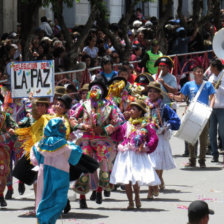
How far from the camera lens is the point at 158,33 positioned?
74.3 ft

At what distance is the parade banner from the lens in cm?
1204

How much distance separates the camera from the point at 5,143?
11523 mm

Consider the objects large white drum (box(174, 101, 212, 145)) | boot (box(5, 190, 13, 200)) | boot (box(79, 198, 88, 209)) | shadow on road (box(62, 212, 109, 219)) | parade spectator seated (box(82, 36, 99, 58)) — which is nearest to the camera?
shadow on road (box(62, 212, 109, 219))

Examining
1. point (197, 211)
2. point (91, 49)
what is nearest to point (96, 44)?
point (91, 49)

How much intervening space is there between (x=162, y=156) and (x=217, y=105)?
2996 mm

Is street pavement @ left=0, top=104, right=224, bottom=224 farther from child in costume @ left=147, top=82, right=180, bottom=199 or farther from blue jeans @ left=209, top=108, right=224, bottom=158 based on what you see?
blue jeans @ left=209, top=108, right=224, bottom=158

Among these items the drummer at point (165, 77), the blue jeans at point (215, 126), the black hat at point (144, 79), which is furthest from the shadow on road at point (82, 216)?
the blue jeans at point (215, 126)

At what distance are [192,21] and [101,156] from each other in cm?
1560

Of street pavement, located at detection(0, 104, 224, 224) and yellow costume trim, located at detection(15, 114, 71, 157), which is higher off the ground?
yellow costume trim, located at detection(15, 114, 71, 157)

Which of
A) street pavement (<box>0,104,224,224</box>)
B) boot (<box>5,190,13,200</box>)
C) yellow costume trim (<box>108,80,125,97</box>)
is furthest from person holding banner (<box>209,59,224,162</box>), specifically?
boot (<box>5,190,13,200</box>)

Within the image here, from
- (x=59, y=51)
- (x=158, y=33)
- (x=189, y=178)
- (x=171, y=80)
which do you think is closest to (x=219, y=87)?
(x=171, y=80)

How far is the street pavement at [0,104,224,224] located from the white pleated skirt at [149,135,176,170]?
388mm

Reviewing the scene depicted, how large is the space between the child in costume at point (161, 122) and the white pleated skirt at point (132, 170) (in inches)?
37.8

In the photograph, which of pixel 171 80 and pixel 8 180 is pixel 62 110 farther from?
pixel 171 80
